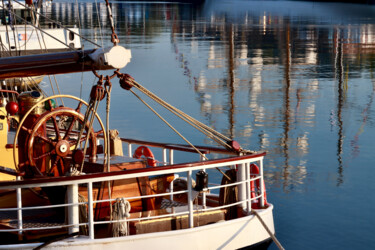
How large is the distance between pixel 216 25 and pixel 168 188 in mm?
87058

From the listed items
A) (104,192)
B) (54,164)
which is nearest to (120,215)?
(104,192)

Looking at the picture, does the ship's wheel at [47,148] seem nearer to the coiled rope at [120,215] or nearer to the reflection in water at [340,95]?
the coiled rope at [120,215]

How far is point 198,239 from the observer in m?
12.1

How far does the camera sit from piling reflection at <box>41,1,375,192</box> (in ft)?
88.7

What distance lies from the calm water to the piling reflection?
0.06m

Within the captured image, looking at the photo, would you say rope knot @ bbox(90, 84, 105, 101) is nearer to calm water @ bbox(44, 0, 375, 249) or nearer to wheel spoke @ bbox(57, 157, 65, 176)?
calm water @ bbox(44, 0, 375, 249)

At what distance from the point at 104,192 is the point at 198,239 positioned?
1.77 metres

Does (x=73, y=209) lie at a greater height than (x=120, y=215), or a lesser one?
greater

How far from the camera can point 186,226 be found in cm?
1240

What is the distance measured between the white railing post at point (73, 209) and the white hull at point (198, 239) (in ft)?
0.69

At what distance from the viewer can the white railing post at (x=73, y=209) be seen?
11.5 metres

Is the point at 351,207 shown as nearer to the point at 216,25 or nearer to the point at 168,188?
the point at 168,188

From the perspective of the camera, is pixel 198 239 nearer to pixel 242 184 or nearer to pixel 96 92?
pixel 242 184

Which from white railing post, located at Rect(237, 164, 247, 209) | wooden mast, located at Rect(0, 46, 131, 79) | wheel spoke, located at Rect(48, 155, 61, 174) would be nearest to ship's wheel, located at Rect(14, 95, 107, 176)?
wheel spoke, located at Rect(48, 155, 61, 174)
